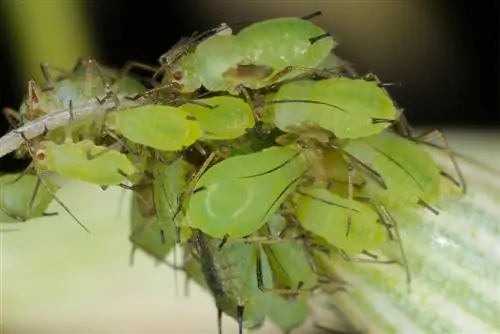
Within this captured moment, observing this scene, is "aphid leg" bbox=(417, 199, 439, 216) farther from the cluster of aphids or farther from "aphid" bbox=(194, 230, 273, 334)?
"aphid" bbox=(194, 230, 273, 334)

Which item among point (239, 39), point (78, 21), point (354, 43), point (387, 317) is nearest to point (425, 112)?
point (354, 43)

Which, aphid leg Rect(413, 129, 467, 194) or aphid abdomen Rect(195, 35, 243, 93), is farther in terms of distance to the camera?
aphid leg Rect(413, 129, 467, 194)

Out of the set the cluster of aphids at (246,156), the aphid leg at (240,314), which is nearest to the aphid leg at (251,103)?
Answer: the cluster of aphids at (246,156)

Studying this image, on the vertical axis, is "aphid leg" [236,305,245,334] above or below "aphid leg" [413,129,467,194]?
below

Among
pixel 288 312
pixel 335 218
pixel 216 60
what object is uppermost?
pixel 216 60

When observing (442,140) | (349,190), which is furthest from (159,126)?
(442,140)

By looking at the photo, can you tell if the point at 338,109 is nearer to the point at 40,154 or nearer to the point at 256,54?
the point at 256,54

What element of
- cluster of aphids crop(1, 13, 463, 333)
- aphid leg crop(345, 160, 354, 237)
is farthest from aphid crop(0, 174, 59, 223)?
aphid leg crop(345, 160, 354, 237)
